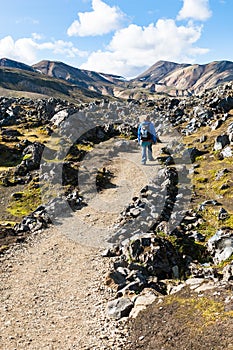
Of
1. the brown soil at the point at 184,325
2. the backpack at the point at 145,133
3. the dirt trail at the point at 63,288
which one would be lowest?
the dirt trail at the point at 63,288

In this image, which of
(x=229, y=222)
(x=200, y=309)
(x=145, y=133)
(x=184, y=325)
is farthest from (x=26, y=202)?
(x=184, y=325)

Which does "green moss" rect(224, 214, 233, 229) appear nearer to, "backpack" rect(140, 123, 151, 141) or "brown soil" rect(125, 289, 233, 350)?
"brown soil" rect(125, 289, 233, 350)

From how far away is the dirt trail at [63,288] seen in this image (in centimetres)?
1605

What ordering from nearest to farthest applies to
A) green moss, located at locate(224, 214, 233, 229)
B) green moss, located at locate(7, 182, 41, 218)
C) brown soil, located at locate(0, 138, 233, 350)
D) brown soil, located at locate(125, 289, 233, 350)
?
brown soil, located at locate(125, 289, 233, 350)
brown soil, located at locate(0, 138, 233, 350)
green moss, located at locate(224, 214, 233, 229)
green moss, located at locate(7, 182, 41, 218)

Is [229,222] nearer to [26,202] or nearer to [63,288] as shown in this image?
[63,288]

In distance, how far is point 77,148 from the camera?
54688 millimetres

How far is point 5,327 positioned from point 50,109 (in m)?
77.9

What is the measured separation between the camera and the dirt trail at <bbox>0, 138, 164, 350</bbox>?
16.0 metres

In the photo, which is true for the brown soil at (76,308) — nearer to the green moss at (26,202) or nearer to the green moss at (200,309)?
the green moss at (200,309)

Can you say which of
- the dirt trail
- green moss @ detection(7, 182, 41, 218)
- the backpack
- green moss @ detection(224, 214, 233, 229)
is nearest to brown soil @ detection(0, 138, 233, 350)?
the dirt trail

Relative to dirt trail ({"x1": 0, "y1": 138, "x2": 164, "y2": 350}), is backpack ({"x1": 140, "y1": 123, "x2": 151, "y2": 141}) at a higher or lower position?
higher

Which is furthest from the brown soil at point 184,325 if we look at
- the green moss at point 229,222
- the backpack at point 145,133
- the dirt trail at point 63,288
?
the backpack at point 145,133

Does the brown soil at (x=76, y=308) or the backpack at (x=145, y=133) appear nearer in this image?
the brown soil at (x=76, y=308)

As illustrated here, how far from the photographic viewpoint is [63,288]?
2047 centimetres
